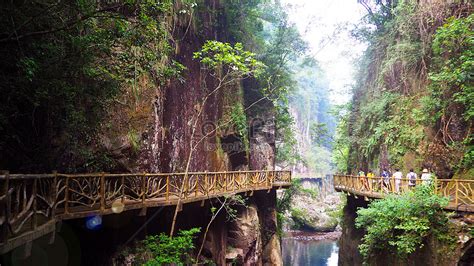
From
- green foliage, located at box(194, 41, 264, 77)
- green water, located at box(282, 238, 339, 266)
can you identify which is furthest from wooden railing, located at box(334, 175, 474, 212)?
green water, located at box(282, 238, 339, 266)

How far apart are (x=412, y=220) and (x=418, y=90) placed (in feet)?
27.1

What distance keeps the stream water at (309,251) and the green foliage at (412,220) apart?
1842 cm

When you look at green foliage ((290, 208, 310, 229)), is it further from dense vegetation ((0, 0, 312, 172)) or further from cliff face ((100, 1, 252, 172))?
dense vegetation ((0, 0, 312, 172))

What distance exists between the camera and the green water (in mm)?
29097

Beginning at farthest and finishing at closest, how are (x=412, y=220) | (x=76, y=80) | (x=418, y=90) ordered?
(x=418, y=90) → (x=412, y=220) → (x=76, y=80)

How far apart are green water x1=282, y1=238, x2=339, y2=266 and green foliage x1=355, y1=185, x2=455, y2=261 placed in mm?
18423

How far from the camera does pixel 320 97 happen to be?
68500mm

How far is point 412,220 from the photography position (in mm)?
10656

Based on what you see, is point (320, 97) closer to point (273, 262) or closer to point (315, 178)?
point (315, 178)

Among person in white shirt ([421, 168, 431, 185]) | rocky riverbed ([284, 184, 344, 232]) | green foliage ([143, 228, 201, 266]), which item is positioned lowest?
rocky riverbed ([284, 184, 344, 232])

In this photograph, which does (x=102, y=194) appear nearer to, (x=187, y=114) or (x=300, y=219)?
(x=187, y=114)

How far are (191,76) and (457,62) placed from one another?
10.9 m

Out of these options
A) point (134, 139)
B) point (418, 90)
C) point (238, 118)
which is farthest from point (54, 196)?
point (418, 90)

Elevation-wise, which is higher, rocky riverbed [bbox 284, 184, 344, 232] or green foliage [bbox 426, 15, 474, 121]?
green foliage [bbox 426, 15, 474, 121]
